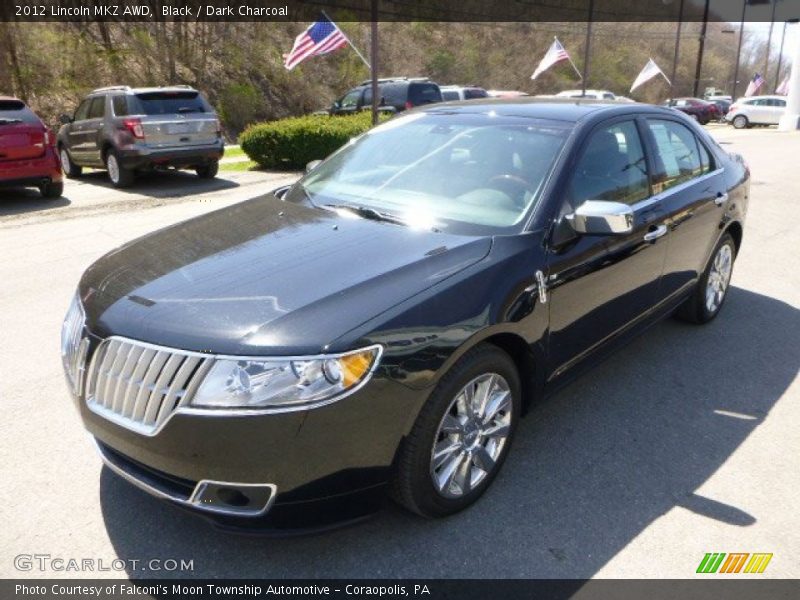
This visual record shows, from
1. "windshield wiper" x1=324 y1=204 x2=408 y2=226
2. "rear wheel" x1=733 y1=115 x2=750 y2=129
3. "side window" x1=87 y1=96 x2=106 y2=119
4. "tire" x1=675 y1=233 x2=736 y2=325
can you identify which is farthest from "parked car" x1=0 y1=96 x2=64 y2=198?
"rear wheel" x1=733 y1=115 x2=750 y2=129

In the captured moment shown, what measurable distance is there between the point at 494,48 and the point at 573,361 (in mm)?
57198

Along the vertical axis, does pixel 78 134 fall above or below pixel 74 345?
below

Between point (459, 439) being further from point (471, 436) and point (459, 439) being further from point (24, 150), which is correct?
point (24, 150)

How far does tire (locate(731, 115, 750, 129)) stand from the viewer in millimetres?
35219

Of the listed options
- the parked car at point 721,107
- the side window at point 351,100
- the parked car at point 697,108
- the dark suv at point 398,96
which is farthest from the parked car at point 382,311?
the parked car at point 721,107

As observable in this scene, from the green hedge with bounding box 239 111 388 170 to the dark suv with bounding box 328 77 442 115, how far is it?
418cm

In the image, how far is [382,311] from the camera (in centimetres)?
243

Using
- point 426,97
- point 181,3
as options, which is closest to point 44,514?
point 426,97

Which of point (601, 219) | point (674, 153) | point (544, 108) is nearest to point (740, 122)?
point (674, 153)

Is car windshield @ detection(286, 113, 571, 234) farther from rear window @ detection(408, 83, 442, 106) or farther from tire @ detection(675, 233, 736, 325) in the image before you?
rear window @ detection(408, 83, 442, 106)

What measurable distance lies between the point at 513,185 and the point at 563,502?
1.52m

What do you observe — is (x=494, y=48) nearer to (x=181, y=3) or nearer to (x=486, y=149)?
(x=181, y=3)

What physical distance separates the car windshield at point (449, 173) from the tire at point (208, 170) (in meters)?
9.40

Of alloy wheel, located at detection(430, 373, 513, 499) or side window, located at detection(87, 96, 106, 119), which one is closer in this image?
alloy wheel, located at detection(430, 373, 513, 499)
